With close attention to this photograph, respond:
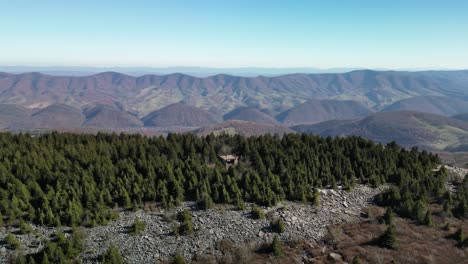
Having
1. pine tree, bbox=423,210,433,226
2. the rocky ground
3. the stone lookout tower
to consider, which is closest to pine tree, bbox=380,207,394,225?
the rocky ground

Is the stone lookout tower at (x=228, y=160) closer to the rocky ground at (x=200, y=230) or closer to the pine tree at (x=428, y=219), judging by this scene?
the rocky ground at (x=200, y=230)

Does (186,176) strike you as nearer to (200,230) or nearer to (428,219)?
(200,230)

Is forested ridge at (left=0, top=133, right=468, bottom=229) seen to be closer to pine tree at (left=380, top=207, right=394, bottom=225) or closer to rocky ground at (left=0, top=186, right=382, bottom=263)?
rocky ground at (left=0, top=186, right=382, bottom=263)

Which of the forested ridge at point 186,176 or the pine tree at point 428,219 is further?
the pine tree at point 428,219

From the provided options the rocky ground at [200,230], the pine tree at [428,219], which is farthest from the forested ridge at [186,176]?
the rocky ground at [200,230]

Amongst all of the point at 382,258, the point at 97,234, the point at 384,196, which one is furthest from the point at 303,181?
the point at 97,234

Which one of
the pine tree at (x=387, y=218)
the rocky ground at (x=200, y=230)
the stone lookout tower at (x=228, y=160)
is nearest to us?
the rocky ground at (x=200, y=230)

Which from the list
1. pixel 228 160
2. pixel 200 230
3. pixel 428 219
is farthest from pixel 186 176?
pixel 428 219
